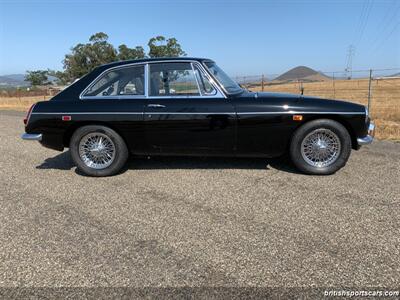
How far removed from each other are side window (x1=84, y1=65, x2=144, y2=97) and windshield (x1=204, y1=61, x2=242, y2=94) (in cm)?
97

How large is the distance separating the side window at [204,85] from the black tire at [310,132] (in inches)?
48.9

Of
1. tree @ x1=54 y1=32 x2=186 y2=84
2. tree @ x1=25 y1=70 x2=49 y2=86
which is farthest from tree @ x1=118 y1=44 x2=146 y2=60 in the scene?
tree @ x1=25 y1=70 x2=49 y2=86

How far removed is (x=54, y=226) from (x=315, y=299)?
7.89 ft

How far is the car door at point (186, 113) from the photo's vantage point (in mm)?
4203

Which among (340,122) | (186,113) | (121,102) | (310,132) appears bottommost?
(310,132)

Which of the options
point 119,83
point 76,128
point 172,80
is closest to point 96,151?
point 76,128

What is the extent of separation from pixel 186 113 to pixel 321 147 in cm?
184

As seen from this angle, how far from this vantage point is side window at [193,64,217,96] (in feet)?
14.1

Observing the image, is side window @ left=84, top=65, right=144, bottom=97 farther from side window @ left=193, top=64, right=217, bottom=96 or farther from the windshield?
the windshield

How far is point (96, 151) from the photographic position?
4582mm

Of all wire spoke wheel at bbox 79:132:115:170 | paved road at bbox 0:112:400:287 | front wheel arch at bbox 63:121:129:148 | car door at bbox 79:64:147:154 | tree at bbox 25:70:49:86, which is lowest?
paved road at bbox 0:112:400:287

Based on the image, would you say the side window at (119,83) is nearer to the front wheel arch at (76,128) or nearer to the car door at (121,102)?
the car door at (121,102)

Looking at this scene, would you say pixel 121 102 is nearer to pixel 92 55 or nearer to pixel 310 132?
pixel 310 132

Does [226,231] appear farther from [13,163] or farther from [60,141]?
[13,163]
